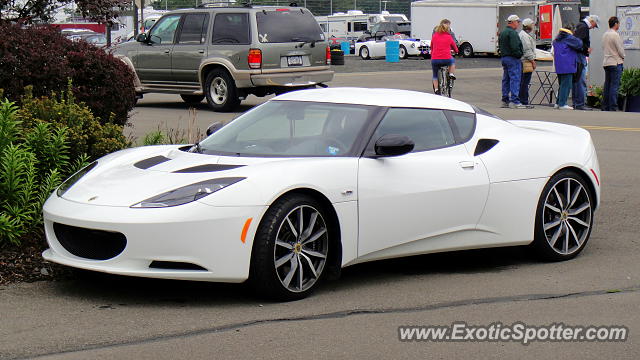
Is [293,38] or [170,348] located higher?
[293,38]

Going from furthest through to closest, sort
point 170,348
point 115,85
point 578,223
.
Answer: point 115,85
point 578,223
point 170,348

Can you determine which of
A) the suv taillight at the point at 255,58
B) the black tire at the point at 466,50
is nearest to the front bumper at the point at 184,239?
the suv taillight at the point at 255,58

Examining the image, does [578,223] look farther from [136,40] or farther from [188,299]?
[136,40]

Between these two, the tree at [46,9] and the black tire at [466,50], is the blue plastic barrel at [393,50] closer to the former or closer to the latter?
the black tire at [466,50]

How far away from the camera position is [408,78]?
32.6 metres

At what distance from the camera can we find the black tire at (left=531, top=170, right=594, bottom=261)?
24.7 ft

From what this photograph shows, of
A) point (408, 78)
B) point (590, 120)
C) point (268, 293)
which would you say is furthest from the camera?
point (408, 78)

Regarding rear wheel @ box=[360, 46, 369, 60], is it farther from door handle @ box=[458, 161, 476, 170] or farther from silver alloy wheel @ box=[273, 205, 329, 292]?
silver alloy wheel @ box=[273, 205, 329, 292]

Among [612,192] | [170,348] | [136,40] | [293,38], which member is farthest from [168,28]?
[170,348]

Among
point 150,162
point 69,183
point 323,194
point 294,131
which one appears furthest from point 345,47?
point 323,194

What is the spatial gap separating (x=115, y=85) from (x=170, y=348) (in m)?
5.41

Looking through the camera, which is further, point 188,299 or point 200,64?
point 200,64

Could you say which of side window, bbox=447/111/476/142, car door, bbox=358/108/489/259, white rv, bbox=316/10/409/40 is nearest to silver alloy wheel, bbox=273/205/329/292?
car door, bbox=358/108/489/259

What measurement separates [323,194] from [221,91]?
1357cm
